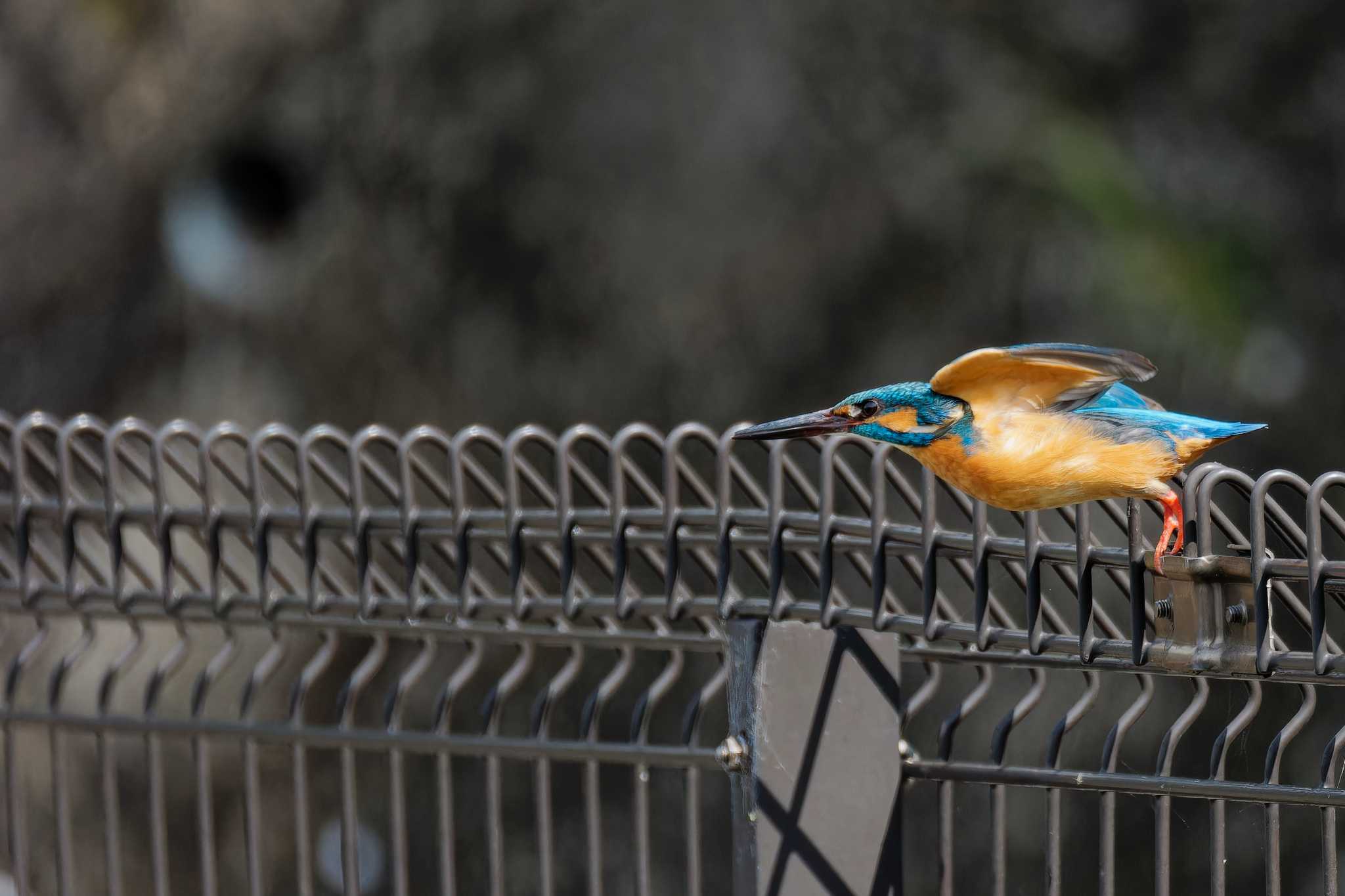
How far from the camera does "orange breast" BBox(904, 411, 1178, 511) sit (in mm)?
1925

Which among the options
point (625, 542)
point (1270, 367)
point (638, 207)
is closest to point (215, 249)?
point (638, 207)

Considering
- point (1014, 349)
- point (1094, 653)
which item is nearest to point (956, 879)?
point (1094, 653)

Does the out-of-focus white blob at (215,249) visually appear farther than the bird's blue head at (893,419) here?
Yes

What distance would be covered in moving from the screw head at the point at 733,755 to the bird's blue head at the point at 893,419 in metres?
0.87

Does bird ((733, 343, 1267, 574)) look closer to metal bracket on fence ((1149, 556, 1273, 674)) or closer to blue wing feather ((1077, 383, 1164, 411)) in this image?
blue wing feather ((1077, 383, 1164, 411))

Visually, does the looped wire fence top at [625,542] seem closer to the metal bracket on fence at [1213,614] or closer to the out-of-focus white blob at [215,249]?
the metal bracket on fence at [1213,614]

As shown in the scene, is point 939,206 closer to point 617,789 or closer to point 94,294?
point 617,789

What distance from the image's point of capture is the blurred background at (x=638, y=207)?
773 centimetres

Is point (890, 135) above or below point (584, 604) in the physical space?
above

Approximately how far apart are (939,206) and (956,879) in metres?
3.97

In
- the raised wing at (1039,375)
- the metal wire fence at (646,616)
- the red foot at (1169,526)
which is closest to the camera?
the raised wing at (1039,375)

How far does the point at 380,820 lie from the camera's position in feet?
31.0

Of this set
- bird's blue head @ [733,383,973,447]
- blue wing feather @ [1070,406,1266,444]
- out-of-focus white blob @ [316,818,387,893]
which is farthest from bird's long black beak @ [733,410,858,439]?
out-of-focus white blob @ [316,818,387,893]

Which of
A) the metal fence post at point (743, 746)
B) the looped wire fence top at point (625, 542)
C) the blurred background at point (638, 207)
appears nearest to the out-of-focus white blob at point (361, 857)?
the blurred background at point (638, 207)
